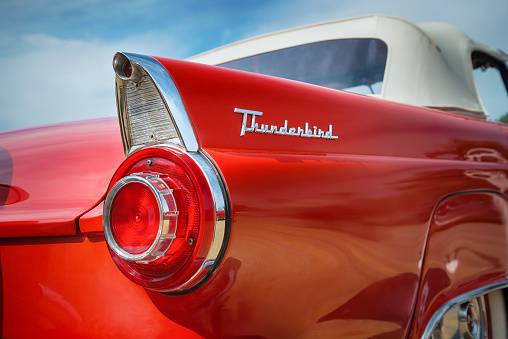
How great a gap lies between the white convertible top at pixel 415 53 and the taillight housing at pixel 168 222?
4.86ft

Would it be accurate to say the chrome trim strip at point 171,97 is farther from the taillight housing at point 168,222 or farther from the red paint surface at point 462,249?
the red paint surface at point 462,249

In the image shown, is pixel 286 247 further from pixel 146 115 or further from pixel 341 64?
pixel 341 64

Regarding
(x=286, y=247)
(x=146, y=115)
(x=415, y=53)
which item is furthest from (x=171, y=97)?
(x=415, y=53)

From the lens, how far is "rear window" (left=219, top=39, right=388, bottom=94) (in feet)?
7.82

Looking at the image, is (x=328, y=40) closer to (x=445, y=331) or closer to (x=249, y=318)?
(x=445, y=331)

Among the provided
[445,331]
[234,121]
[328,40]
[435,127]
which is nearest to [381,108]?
[435,127]

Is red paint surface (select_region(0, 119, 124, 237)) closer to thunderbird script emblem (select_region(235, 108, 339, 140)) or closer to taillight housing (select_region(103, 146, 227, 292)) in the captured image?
taillight housing (select_region(103, 146, 227, 292))

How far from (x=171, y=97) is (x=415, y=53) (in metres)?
1.76

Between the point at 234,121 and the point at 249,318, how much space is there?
0.47 meters

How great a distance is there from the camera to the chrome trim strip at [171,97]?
41.3 inches

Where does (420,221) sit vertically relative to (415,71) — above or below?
below

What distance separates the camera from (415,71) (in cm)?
234

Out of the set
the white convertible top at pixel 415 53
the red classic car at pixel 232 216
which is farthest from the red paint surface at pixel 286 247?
the white convertible top at pixel 415 53

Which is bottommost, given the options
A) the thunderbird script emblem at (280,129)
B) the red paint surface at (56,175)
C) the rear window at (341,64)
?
the red paint surface at (56,175)
